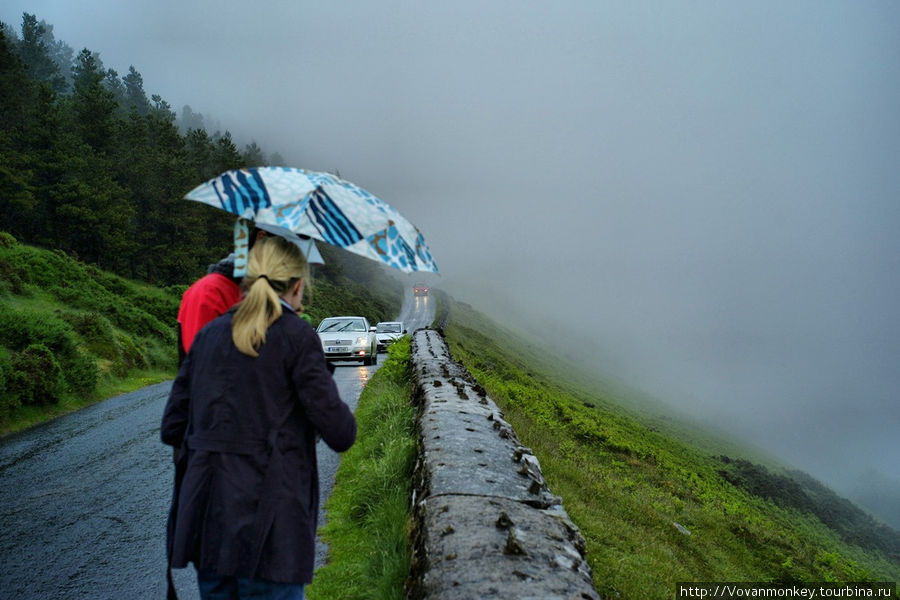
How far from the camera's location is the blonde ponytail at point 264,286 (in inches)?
86.7

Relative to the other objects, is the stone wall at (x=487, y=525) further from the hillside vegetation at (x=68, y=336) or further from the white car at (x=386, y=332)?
the white car at (x=386, y=332)

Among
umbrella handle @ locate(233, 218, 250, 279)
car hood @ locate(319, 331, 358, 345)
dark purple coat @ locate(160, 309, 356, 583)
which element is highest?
umbrella handle @ locate(233, 218, 250, 279)

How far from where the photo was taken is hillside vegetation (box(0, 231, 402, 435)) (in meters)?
11.9

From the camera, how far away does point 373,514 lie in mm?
5367

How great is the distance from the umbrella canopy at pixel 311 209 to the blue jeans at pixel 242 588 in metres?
1.26

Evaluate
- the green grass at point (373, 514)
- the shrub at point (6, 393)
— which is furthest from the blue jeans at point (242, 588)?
the shrub at point (6, 393)

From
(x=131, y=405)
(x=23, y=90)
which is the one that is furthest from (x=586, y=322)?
(x=131, y=405)

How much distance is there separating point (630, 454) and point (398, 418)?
423 inches

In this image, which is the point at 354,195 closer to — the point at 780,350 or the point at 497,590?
the point at 497,590

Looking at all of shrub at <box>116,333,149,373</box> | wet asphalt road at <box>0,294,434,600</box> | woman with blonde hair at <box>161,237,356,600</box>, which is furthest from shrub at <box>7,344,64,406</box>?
woman with blonde hair at <box>161,237,356,600</box>

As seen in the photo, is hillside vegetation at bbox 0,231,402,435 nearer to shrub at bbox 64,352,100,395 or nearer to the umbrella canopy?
shrub at bbox 64,352,100,395

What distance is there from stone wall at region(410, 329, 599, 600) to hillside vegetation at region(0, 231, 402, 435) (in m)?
9.55

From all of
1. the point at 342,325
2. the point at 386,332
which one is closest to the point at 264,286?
the point at 342,325

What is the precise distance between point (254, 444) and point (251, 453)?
3cm
